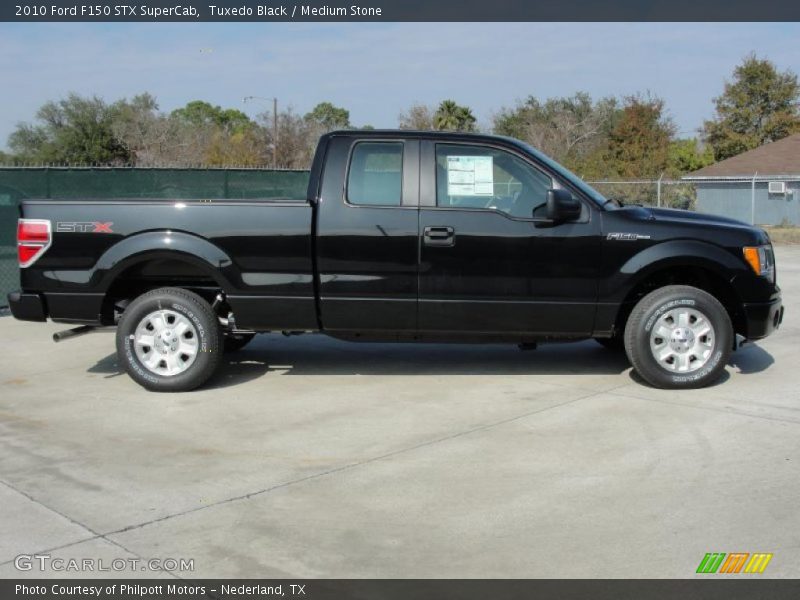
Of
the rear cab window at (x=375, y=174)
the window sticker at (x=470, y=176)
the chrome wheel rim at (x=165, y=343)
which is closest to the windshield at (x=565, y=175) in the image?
the window sticker at (x=470, y=176)

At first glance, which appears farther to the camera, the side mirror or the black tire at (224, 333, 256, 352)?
the black tire at (224, 333, 256, 352)

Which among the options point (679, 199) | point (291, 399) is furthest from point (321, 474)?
point (679, 199)


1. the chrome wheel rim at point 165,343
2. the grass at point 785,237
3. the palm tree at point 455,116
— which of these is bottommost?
the chrome wheel rim at point 165,343

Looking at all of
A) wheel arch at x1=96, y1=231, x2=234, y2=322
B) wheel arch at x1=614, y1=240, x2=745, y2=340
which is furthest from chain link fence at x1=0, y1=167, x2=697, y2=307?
wheel arch at x1=614, y1=240, x2=745, y2=340

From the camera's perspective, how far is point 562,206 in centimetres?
678

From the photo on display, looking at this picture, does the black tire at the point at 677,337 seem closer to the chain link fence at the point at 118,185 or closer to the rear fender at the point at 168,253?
the rear fender at the point at 168,253

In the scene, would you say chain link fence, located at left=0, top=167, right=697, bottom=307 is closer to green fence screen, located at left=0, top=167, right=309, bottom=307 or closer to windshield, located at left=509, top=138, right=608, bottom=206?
green fence screen, located at left=0, top=167, right=309, bottom=307

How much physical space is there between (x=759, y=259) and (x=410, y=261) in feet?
9.19

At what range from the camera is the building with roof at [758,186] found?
32.3 m

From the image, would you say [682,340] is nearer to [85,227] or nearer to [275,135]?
[85,227]

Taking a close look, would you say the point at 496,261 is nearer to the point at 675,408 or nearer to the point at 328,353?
the point at 675,408

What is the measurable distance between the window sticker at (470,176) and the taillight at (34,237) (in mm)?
3194
